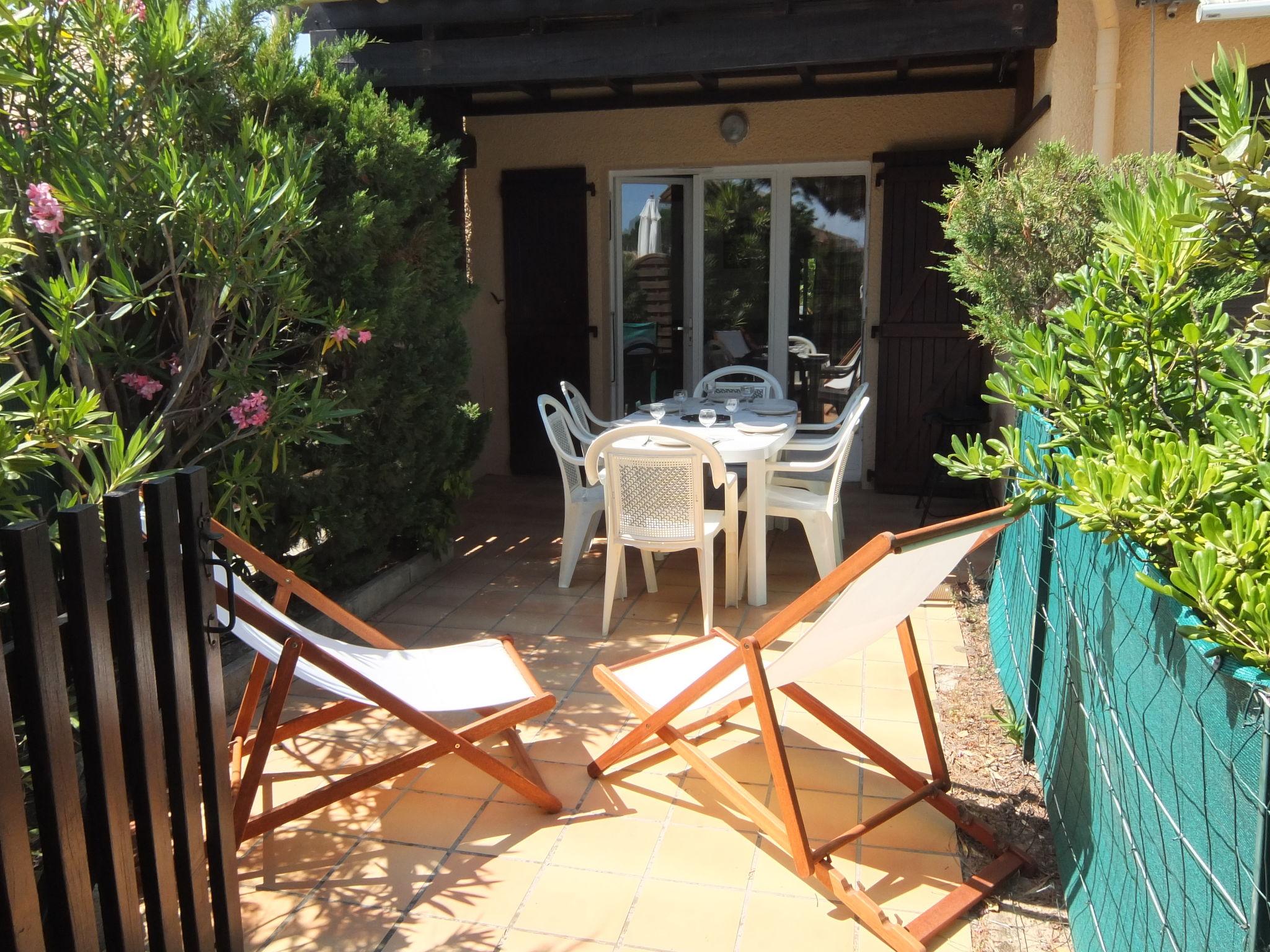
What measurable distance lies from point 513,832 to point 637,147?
561 cm

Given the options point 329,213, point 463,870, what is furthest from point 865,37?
point 463,870

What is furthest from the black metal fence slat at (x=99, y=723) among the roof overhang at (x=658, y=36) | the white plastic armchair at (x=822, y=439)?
the roof overhang at (x=658, y=36)

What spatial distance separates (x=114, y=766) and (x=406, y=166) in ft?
10.6

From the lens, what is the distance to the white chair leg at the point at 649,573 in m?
4.78

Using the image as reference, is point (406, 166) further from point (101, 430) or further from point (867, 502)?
point (867, 502)

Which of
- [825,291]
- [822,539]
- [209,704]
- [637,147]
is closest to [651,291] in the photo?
[637,147]

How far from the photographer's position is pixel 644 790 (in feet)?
9.91

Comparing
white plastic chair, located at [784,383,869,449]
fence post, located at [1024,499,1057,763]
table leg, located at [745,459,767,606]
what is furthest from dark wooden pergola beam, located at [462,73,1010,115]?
fence post, located at [1024,499,1057,763]

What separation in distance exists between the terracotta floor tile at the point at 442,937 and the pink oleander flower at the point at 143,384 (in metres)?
1.97

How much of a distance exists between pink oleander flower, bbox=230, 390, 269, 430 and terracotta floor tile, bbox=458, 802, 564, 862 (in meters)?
1.49

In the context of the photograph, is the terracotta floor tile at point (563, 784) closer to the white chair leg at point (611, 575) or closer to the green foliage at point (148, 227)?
the white chair leg at point (611, 575)

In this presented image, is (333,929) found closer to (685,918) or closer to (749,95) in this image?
(685,918)

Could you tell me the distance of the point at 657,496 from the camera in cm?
414

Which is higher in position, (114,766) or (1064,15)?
(1064,15)
